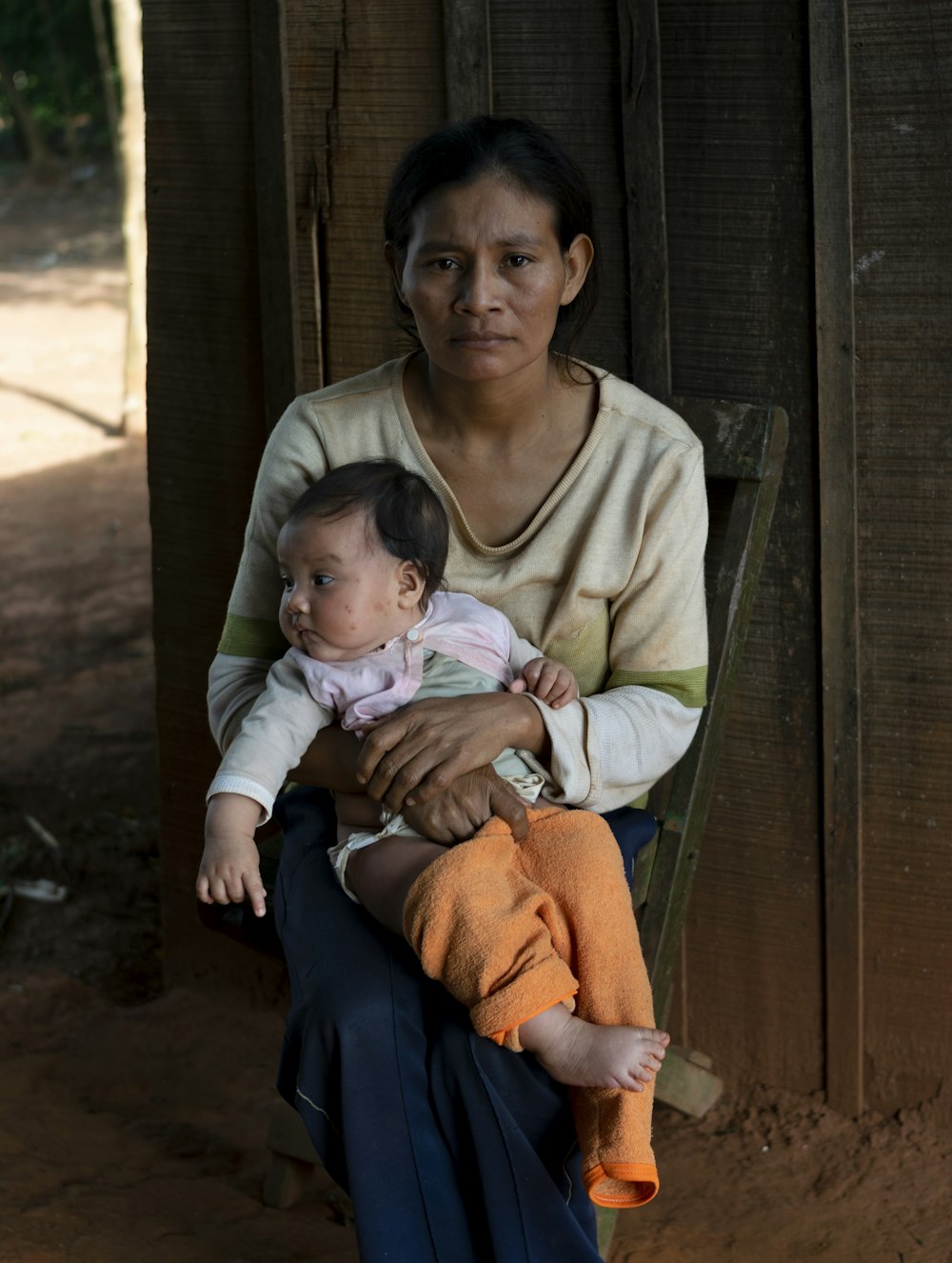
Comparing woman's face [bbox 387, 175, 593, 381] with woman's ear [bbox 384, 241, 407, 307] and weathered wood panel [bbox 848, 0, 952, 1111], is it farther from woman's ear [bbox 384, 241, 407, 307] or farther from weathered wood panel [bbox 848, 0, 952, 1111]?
weathered wood panel [bbox 848, 0, 952, 1111]

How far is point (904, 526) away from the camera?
279 centimetres

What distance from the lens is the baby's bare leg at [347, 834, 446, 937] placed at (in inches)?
81.8

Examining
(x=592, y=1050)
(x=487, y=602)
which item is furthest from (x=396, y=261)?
(x=592, y=1050)

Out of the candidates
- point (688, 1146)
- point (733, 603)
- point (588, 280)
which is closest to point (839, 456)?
point (733, 603)

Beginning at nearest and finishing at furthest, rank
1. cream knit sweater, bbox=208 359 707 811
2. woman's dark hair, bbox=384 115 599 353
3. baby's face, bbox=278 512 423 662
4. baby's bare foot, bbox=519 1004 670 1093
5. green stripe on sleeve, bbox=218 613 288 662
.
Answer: baby's bare foot, bbox=519 1004 670 1093
baby's face, bbox=278 512 423 662
woman's dark hair, bbox=384 115 599 353
cream knit sweater, bbox=208 359 707 811
green stripe on sleeve, bbox=218 613 288 662

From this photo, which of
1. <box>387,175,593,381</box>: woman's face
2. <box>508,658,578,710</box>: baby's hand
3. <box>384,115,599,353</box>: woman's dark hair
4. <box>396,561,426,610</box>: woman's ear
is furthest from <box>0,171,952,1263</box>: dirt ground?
<box>384,115,599,353</box>: woman's dark hair

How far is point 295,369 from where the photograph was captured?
3156mm

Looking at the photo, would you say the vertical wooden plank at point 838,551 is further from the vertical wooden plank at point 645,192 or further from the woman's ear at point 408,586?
the woman's ear at point 408,586

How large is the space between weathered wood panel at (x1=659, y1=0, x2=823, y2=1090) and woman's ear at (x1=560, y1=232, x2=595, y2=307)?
1.43ft

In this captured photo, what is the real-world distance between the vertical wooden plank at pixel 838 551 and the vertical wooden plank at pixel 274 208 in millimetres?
1101

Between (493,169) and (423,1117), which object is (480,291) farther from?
(423,1117)

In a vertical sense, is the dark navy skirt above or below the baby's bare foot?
below

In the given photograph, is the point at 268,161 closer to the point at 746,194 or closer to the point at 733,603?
the point at 746,194

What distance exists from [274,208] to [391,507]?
1212 mm
